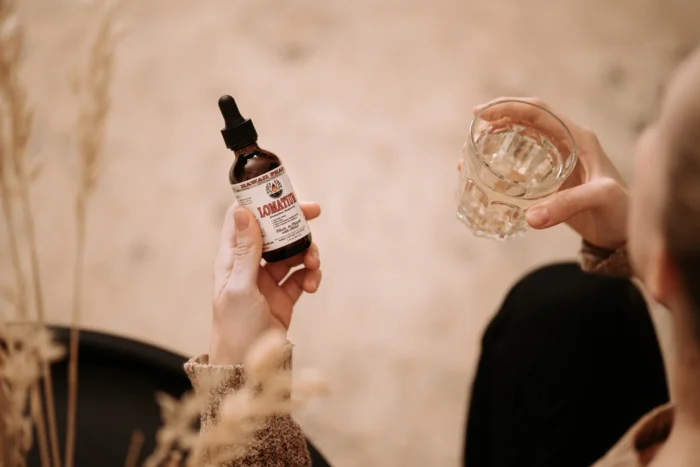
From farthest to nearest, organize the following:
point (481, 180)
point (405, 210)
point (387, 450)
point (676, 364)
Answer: point (405, 210)
point (387, 450)
point (481, 180)
point (676, 364)

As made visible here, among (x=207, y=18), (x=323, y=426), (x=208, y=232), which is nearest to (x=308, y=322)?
(x=323, y=426)

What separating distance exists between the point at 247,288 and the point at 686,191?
0.50m

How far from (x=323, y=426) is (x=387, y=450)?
5.8 inches

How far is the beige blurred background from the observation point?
53.4 inches

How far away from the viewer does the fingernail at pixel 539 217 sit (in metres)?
0.68

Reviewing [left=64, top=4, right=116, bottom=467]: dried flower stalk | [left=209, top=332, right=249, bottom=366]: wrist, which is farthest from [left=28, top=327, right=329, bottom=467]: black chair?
[left=64, top=4, right=116, bottom=467]: dried flower stalk

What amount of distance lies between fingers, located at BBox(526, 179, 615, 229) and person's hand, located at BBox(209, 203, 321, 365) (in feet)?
0.96

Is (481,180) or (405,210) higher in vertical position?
(481,180)

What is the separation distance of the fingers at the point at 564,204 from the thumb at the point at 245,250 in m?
0.32

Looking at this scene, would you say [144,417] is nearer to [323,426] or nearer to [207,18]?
[323,426]

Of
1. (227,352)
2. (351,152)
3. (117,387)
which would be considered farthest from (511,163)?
(351,152)

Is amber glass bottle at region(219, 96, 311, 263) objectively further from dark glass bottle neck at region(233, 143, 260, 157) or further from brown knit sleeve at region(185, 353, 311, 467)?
brown knit sleeve at region(185, 353, 311, 467)

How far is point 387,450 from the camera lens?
4.17 feet

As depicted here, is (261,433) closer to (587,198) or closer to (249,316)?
(249,316)
